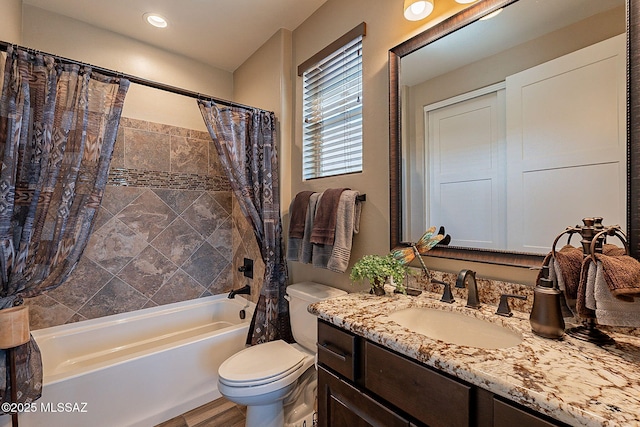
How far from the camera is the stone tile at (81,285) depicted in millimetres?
2078

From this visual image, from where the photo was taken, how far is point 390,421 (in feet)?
2.87

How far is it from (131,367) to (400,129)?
2112mm

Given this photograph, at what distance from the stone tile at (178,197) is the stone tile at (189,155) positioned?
195 millimetres

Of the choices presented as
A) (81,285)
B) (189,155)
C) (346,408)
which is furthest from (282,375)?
(189,155)

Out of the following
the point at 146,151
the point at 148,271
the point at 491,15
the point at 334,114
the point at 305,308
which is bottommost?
the point at 305,308

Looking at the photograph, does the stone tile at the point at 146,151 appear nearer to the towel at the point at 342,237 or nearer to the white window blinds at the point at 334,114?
the white window blinds at the point at 334,114

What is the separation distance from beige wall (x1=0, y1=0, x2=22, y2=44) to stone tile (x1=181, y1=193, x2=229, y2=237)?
1.53m

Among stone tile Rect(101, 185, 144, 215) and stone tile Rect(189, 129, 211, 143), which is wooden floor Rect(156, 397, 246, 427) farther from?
stone tile Rect(189, 129, 211, 143)

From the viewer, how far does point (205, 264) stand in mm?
2730

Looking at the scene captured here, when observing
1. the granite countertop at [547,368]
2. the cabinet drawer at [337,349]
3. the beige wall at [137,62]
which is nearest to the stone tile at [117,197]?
the beige wall at [137,62]

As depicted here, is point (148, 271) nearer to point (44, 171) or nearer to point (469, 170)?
point (44, 171)

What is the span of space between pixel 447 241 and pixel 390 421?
78cm

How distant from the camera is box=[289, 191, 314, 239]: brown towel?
185cm

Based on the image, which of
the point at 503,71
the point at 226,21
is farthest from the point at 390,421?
the point at 226,21
